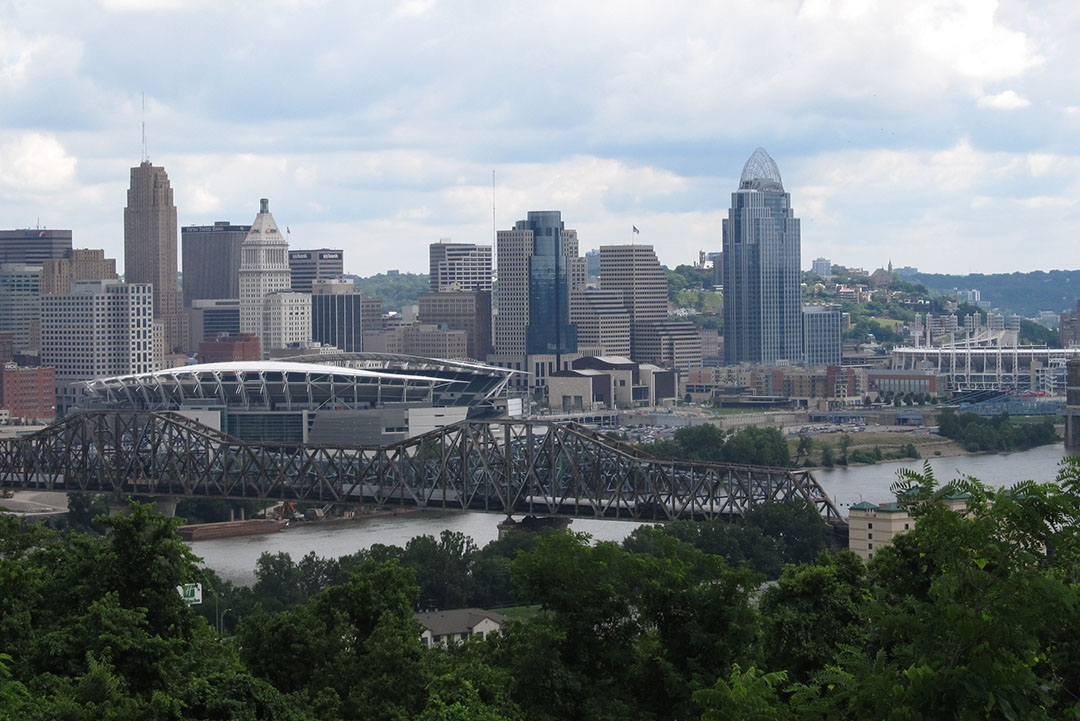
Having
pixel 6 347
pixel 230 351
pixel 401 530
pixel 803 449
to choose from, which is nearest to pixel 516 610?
pixel 401 530

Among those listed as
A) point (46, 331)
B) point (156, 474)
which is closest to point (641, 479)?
point (156, 474)

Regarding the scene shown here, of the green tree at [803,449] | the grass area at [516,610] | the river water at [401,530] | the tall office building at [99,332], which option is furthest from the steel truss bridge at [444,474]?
the tall office building at [99,332]

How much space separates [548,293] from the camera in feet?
632

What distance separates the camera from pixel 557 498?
7656cm

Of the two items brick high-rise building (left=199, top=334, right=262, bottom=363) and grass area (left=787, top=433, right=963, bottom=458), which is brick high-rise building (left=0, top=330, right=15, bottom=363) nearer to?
brick high-rise building (left=199, top=334, right=262, bottom=363)

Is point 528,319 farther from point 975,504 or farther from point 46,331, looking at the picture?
point 975,504

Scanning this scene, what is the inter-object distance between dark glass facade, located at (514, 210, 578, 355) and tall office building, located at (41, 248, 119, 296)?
43.6 meters

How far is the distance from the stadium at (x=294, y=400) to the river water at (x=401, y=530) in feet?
84.0

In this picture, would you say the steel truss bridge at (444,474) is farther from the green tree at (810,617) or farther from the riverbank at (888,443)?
the riverbank at (888,443)

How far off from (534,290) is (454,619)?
13858 cm

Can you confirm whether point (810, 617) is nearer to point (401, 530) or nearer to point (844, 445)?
point (401, 530)

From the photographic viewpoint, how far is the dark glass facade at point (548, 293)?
7539 inches

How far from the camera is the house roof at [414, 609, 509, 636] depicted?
5253 centimetres

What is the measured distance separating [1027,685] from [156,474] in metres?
72.8
